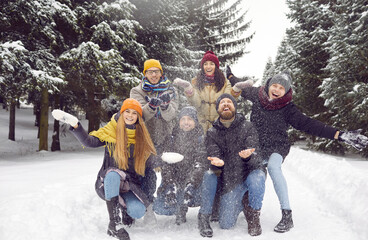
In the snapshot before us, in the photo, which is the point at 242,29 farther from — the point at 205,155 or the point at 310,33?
the point at 205,155

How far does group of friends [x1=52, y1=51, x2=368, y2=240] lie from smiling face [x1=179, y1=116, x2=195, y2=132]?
13 mm

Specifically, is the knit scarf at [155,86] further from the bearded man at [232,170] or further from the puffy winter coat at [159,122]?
the bearded man at [232,170]

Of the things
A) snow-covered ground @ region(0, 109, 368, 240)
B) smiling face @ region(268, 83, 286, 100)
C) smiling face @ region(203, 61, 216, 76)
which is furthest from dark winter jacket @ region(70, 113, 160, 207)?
smiling face @ region(268, 83, 286, 100)

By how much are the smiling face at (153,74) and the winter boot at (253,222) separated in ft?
7.04

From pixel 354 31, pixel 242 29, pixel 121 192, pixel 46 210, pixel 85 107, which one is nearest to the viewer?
pixel 46 210

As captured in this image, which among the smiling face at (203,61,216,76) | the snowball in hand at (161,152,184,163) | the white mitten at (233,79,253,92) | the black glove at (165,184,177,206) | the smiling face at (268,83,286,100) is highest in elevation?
the smiling face at (203,61,216,76)

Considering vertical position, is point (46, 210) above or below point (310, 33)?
below

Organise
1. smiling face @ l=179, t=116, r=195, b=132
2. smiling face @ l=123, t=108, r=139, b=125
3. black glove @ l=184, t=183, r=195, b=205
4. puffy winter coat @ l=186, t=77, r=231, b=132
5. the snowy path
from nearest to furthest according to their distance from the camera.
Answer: the snowy path, black glove @ l=184, t=183, r=195, b=205, smiling face @ l=123, t=108, r=139, b=125, smiling face @ l=179, t=116, r=195, b=132, puffy winter coat @ l=186, t=77, r=231, b=132

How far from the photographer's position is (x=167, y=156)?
137 inches

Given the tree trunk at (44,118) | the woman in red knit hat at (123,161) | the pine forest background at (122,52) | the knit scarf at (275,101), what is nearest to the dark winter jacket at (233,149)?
the knit scarf at (275,101)

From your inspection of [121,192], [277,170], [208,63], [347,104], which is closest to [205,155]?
[277,170]

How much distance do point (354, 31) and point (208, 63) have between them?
26.5 ft

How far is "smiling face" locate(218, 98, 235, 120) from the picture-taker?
350cm

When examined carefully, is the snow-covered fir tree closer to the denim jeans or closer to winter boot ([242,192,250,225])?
winter boot ([242,192,250,225])
